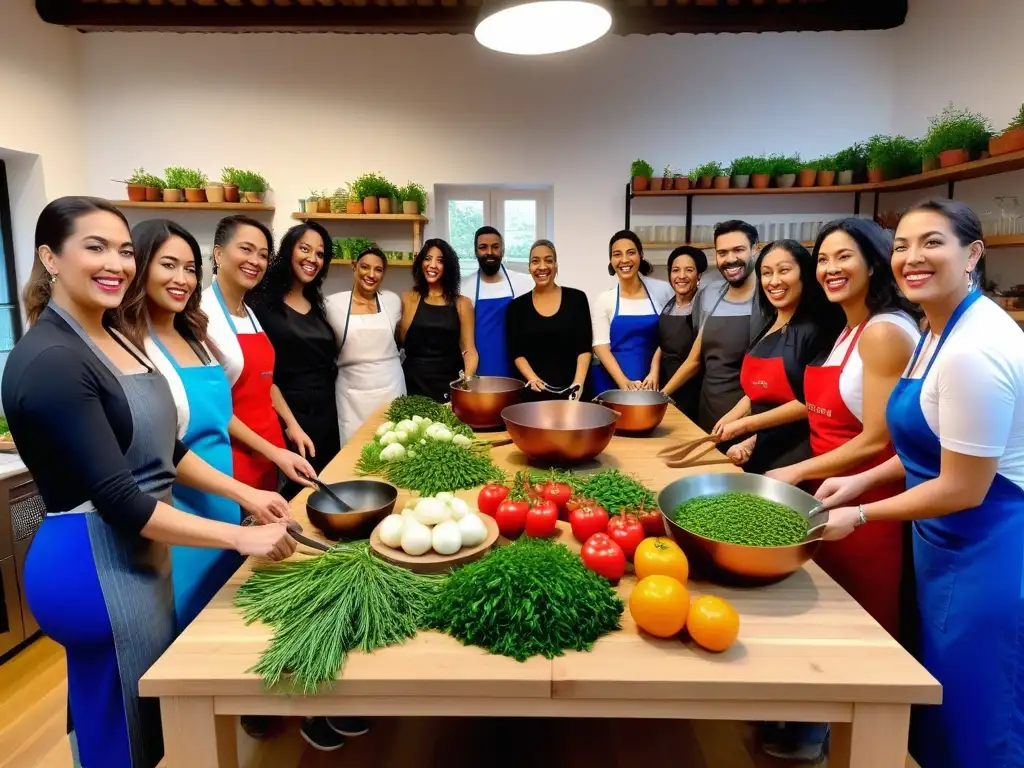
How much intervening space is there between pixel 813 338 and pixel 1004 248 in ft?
8.47

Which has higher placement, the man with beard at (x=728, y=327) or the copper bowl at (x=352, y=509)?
the man with beard at (x=728, y=327)

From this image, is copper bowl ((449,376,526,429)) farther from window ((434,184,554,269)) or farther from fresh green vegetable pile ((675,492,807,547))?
window ((434,184,554,269))

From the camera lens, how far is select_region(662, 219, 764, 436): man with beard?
3029mm

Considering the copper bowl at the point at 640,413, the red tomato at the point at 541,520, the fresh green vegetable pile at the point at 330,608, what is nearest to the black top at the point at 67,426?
the fresh green vegetable pile at the point at 330,608

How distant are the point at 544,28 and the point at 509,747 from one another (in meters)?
2.40

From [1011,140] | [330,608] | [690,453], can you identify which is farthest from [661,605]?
[1011,140]

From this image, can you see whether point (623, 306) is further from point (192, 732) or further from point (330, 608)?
point (192, 732)

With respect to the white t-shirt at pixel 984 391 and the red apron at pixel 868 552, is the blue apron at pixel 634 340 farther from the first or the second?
the white t-shirt at pixel 984 391

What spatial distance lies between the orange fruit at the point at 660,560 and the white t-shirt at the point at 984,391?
627 millimetres

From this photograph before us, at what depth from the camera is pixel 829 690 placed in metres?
1.03

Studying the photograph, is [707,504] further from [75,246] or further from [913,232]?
[75,246]

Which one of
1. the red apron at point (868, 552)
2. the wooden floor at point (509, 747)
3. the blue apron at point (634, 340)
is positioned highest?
the blue apron at point (634, 340)

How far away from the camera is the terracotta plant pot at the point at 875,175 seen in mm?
4547

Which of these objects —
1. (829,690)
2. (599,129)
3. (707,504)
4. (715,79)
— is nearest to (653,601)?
(829,690)
